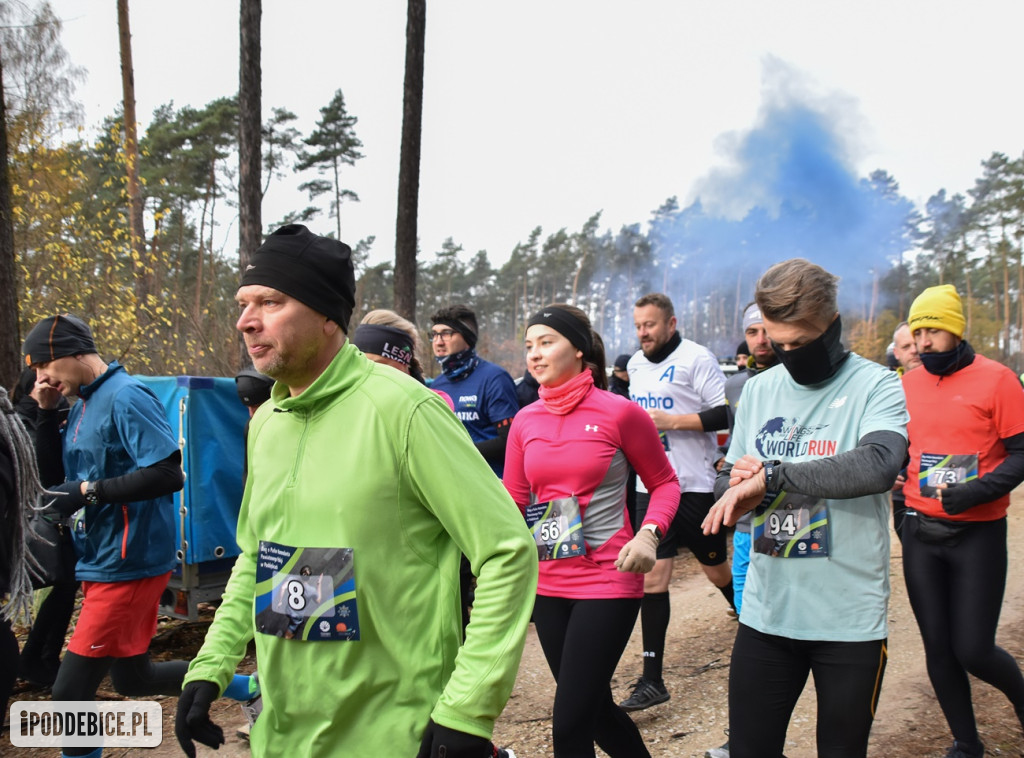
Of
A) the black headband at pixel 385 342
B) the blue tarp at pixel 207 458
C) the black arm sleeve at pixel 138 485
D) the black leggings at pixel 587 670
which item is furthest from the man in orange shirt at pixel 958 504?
the blue tarp at pixel 207 458

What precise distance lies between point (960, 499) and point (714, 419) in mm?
1824

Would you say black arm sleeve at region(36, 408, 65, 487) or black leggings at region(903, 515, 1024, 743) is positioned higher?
black arm sleeve at region(36, 408, 65, 487)

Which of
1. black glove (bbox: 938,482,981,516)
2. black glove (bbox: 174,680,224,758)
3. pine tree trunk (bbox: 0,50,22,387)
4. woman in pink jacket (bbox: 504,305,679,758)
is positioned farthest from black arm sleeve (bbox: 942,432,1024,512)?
pine tree trunk (bbox: 0,50,22,387)

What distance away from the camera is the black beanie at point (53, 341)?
165 inches

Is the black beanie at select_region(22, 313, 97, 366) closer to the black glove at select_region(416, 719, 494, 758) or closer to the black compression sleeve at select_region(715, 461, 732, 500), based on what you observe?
the black compression sleeve at select_region(715, 461, 732, 500)

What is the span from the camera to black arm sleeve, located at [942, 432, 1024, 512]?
397cm

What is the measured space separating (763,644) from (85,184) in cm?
1584

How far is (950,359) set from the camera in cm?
431

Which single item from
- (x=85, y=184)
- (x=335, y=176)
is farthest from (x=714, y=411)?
(x=335, y=176)

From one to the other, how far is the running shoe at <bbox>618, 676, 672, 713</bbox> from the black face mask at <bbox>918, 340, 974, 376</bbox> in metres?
2.45

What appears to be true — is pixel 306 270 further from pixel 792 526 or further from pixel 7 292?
pixel 7 292

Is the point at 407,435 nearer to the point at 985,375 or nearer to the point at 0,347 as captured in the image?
the point at 985,375

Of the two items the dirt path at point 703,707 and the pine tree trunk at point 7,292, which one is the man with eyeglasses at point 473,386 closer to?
the dirt path at point 703,707

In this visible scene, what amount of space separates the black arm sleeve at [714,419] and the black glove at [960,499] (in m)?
1.73
